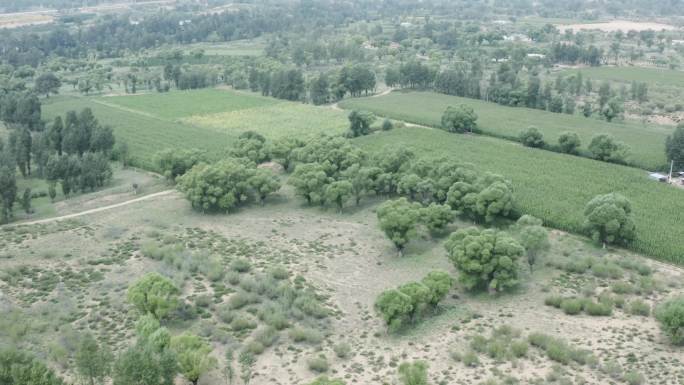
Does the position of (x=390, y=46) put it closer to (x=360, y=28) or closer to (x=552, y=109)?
(x=360, y=28)

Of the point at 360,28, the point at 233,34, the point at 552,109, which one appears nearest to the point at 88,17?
the point at 233,34

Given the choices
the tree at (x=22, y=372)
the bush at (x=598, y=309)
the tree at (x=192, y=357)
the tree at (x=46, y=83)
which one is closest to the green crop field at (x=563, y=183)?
the bush at (x=598, y=309)

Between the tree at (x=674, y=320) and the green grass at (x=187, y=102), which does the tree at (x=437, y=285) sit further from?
the green grass at (x=187, y=102)

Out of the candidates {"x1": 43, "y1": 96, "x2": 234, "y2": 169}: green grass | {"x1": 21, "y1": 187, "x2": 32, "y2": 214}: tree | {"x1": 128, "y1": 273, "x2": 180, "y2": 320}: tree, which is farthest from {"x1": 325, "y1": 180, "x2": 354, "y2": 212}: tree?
{"x1": 21, "y1": 187, "x2": 32, "y2": 214}: tree

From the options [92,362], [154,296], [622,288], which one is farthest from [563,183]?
[92,362]

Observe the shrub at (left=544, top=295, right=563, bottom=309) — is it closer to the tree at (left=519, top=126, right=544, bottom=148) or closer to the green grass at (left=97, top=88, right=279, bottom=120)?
the tree at (left=519, top=126, right=544, bottom=148)

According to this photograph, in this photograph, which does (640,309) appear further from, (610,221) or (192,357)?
(192,357)
